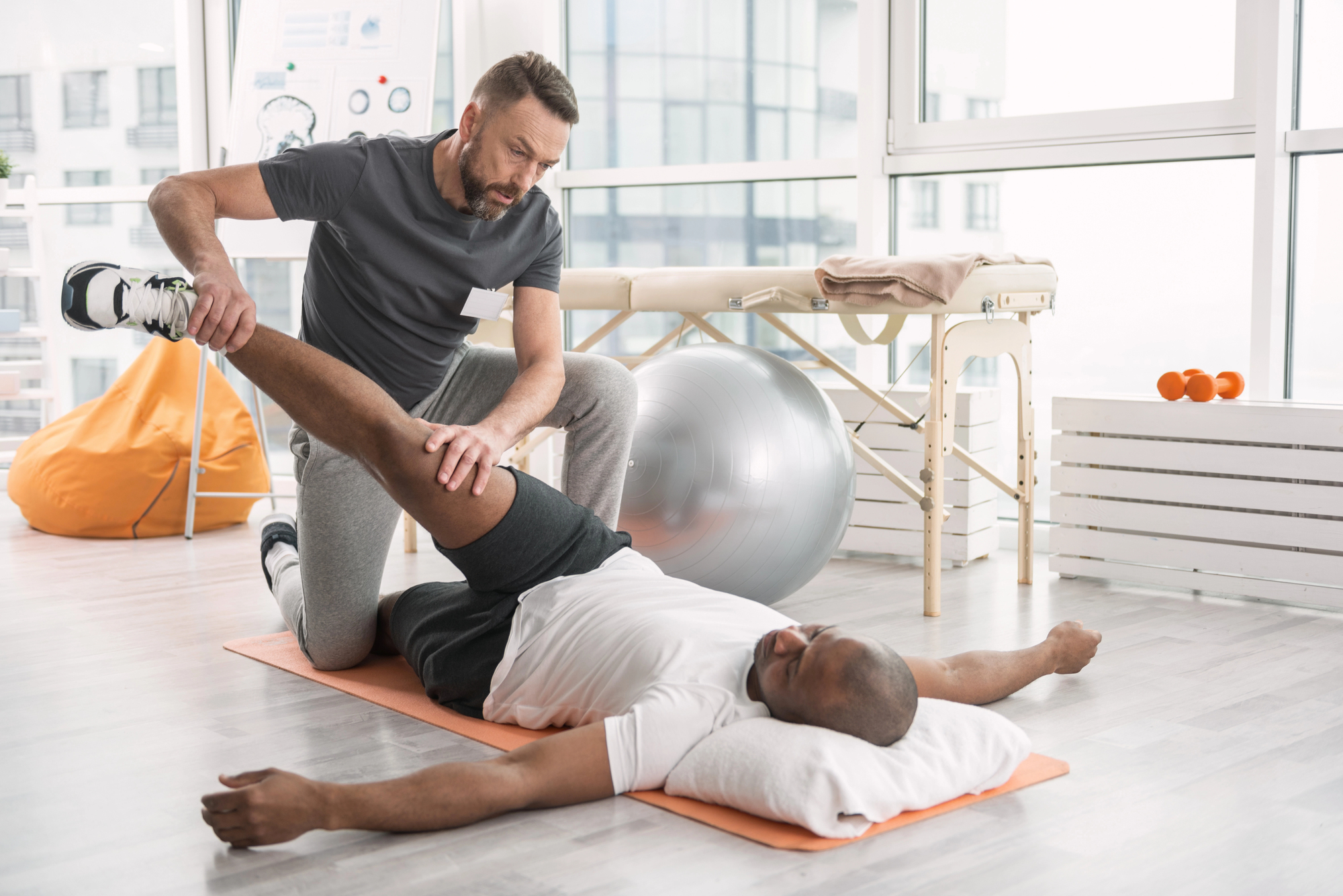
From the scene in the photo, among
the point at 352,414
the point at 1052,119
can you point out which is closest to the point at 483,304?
the point at 352,414

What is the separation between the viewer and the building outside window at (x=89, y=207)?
4.78m

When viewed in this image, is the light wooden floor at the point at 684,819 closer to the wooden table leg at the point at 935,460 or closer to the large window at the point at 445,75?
the wooden table leg at the point at 935,460

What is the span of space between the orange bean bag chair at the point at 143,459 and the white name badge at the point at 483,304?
6.39 feet

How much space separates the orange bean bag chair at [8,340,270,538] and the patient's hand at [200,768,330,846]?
2598 mm

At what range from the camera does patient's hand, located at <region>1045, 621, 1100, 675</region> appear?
2.19 m

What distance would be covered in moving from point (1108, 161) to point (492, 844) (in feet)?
8.85

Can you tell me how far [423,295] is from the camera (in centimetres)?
226

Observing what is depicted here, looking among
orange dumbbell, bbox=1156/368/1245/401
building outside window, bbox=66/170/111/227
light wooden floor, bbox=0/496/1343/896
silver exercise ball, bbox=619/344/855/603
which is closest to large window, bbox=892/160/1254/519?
orange dumbbell, bbox=1156/368/1245/401

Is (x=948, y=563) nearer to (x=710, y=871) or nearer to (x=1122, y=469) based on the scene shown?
(x=1122, y=469)

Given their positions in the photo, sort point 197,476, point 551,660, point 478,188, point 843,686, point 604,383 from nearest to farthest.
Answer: point 843,686, point 551,660, point 478,188, point 604,383, point 197,476

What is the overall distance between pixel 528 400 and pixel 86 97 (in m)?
3.50

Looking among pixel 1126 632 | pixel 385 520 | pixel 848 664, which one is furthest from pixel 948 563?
pixel 848 664

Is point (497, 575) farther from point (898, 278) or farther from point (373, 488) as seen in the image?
point (898, 278)

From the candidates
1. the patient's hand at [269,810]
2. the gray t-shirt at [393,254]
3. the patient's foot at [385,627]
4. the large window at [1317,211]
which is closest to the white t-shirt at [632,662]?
the patient's hand at [269,810]
